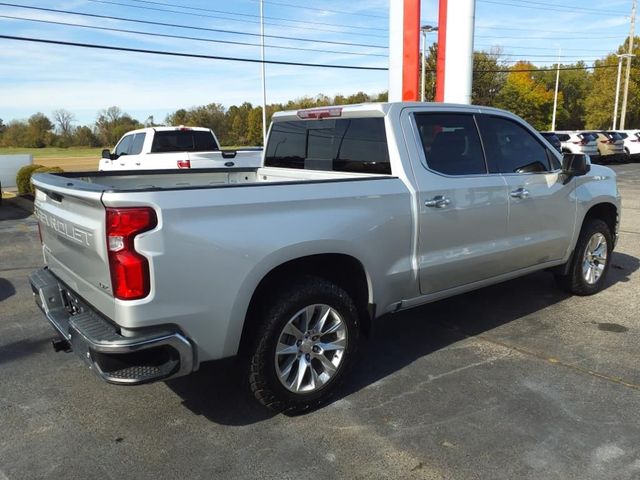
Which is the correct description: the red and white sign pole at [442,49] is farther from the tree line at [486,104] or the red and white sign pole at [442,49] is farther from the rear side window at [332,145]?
the tree line at [486,104]

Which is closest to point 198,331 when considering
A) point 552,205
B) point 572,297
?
point 552,205

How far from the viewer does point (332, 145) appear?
172 inches

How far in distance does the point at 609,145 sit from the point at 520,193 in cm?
2468

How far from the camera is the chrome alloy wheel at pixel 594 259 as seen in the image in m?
5.59

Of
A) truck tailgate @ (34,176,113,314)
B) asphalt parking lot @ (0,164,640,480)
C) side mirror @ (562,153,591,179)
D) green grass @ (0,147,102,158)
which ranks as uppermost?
side mirror @ (562,153,591,179)

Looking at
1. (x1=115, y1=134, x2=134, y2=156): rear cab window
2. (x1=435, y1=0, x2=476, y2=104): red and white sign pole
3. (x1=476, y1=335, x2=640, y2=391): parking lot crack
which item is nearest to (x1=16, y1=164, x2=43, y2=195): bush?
(x1=115, y1=134, x2=134, y2=156): rear cab window

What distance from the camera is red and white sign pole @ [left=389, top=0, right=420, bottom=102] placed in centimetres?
1428

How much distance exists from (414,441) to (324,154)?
7.53ft

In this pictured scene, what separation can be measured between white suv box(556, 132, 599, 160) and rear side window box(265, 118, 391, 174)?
2216 centimetres

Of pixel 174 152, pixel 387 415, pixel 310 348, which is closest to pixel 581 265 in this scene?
pixel 387 415

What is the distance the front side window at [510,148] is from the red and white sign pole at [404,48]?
31.8ft

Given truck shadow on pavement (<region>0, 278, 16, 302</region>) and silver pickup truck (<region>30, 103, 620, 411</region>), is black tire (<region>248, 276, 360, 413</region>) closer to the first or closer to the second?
silver pickup truck (<region>30, 103, 620, 411</region>)

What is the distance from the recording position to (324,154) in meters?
4.44

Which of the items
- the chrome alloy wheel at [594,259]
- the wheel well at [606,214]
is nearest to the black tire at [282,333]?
the chrome alloy wheel at [594,259]
